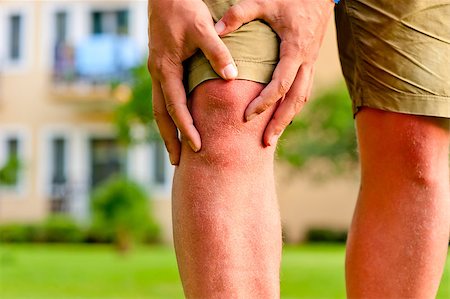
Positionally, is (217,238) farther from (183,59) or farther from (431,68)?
(431,68)

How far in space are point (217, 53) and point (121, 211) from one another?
35.4 feet

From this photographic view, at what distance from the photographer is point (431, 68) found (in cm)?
138

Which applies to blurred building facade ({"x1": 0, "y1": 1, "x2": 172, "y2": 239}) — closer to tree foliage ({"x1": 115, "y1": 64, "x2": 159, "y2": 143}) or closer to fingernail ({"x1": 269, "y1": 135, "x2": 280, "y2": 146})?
tree foliage ({"x1": 115, "y1": 64, "x2": 159, "y2": 143})

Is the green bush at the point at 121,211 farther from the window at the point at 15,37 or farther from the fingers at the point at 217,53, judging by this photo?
the fingers at the point at 217,53

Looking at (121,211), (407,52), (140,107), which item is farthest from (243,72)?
(121,211)

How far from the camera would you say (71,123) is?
17156 mm

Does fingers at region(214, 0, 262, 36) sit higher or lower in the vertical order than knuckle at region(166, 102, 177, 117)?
higher

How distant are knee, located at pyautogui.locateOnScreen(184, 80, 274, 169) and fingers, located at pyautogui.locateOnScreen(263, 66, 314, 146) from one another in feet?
0.06

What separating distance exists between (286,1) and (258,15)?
0.04 meters

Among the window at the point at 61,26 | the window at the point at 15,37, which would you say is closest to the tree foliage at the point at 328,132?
the window at the point at 61,26

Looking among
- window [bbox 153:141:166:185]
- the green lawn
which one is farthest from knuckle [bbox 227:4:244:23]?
window [bbox 153:141:166:185]

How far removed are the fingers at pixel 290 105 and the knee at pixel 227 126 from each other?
0.7 inches

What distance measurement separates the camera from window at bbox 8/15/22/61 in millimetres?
17031

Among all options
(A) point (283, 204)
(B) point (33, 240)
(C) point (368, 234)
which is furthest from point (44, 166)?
(C) point (368, 234)
